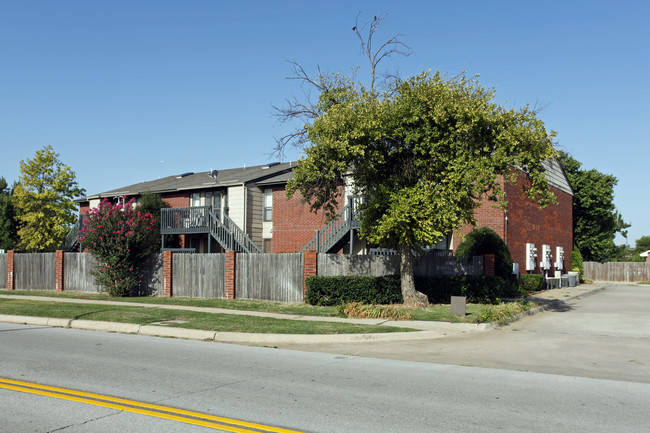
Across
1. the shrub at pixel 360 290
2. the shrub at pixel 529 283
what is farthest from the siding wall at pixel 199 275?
the shrub at pixel 529 283

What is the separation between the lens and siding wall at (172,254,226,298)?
2280cm

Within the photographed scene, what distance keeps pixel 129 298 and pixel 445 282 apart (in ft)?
41.2

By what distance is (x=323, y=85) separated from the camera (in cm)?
2305

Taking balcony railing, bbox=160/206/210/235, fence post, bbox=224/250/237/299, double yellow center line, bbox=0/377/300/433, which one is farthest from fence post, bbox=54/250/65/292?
double yellow center line, bbox=0/377/300/433

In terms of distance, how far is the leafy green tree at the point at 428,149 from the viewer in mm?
15555

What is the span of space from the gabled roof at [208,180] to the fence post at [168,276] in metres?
8.71

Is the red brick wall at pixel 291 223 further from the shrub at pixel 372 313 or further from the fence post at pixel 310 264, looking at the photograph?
the shrub at pixel 372 313

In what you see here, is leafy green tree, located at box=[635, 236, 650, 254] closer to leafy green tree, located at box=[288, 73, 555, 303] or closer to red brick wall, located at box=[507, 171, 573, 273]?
red brick wall, located at box=[507, 171, 573, 273]

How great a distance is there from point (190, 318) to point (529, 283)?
17.5 metres

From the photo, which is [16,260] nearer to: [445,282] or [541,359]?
[445,282]

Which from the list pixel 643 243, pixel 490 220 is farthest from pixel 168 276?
pixel 643 243

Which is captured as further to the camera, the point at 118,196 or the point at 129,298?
the point at 118,196

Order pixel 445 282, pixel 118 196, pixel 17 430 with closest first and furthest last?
pixel 17 430
pixel 445 282
pixel 118 196

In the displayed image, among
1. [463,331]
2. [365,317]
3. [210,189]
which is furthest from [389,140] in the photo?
[210,189]
